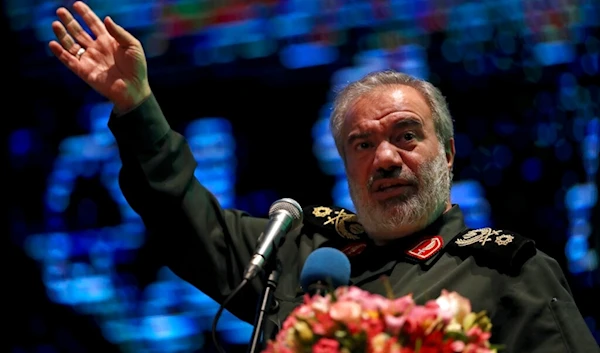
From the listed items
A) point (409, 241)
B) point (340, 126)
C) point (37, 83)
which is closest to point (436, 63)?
point (340, 126)

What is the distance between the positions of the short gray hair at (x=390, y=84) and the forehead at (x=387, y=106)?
24 mm

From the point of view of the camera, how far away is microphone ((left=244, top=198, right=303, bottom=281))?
1952 mm

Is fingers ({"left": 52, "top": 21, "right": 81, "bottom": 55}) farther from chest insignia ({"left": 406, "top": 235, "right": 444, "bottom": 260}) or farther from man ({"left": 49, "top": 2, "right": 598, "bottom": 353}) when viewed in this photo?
chest insignia ({"left": 406, "top": 235, "right": 444, "bottom": 260})

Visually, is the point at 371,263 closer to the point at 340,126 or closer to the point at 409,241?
the point at 409,241

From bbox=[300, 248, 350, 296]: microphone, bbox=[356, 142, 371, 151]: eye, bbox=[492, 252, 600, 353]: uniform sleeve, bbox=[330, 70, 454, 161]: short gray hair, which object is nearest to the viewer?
bbox=[300, 248, 350, 296]: microphone

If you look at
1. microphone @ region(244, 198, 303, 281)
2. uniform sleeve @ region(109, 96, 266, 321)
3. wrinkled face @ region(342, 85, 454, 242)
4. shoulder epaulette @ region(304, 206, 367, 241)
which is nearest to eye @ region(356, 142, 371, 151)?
wrinkled face @ region(342, 85, 454, 242)

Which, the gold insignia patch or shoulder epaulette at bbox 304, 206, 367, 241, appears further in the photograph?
shoulder epaulette at bbox 304, 206, 367, 241

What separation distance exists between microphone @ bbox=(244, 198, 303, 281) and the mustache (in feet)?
1.39

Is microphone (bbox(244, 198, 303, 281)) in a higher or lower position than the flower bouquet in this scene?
lower

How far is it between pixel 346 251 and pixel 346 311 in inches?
44.7

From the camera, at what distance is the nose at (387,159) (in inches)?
97.3

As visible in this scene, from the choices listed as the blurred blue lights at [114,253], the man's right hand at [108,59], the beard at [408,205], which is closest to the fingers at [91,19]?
the man's right hand at [108,59]

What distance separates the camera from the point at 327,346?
55.5 inches

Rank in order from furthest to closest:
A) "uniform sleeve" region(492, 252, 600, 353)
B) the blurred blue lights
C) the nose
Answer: the blurred blue lights, the nose, "uniform sleeve" region(492, 252, 600, 353)
